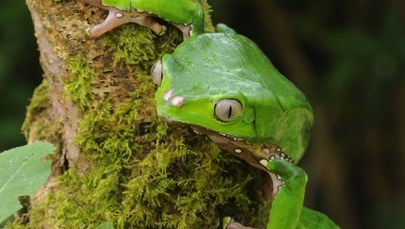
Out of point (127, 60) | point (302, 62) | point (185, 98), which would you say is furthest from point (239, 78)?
point (302, 62)

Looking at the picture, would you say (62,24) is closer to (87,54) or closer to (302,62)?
(87,54)

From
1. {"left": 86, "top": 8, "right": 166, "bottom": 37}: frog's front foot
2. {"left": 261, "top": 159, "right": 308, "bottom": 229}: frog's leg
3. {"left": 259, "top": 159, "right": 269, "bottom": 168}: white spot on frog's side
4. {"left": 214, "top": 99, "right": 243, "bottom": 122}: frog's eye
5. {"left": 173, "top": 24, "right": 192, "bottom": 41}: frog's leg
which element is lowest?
{"left": 261, "top": 159, "right": 308, "bottom": 229}: frog's leg

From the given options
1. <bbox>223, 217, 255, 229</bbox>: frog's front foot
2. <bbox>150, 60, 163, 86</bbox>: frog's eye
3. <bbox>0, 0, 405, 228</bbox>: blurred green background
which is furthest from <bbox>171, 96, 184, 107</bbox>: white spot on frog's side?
<bbox>0, 0, 405, 228</bbox>: blurred green background

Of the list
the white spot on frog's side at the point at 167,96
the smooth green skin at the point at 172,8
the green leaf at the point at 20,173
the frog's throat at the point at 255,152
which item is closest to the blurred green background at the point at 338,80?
the smooth green skin at the point at 172,8

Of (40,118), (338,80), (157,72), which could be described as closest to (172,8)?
(157,72)

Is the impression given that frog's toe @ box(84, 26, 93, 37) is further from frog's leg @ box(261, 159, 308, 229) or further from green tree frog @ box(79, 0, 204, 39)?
frog's leg @ box(261, 159, 308, 229)

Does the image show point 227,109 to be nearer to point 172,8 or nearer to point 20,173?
point 172,8

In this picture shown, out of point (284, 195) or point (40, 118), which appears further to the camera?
point (40, 118)
